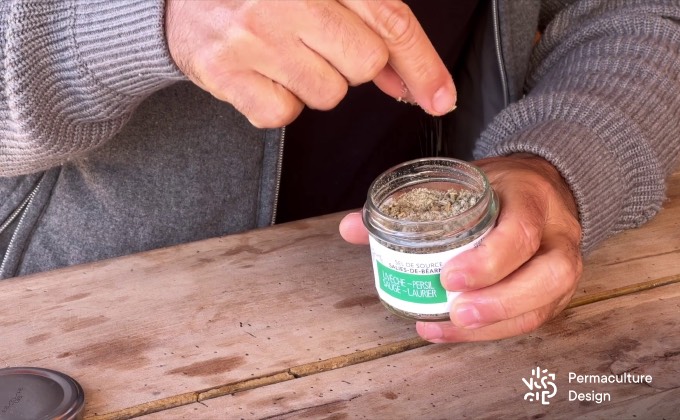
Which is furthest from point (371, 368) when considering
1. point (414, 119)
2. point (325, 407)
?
point (414, 119)

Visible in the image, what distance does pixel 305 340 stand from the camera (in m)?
0.86

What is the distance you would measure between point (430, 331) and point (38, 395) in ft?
1.28

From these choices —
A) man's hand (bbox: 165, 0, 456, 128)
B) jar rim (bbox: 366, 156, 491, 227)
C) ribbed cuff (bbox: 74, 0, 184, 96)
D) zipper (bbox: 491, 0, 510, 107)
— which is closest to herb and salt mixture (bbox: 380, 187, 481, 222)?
jar rim (bbox: 366, 156, 491, 227)

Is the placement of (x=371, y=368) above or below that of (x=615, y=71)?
below

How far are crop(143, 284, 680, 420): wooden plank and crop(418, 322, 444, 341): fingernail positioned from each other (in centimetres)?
2

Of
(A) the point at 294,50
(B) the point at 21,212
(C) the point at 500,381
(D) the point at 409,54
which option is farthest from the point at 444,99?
(B) the point at 21,212

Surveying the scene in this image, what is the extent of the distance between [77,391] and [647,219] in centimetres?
72

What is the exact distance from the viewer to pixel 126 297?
0.95m

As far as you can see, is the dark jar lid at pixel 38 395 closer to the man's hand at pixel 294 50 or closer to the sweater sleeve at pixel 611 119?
the man's hand at pixel 294 50

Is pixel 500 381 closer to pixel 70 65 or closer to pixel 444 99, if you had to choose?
pixel 444 99

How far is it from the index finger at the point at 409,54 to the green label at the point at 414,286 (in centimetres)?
17

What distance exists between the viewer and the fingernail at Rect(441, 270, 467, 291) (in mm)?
771

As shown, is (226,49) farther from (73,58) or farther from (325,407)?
(325,407)

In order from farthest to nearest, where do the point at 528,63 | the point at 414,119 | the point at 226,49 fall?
the point at 414,119 < the point at 528,63 < the point at 226,49
